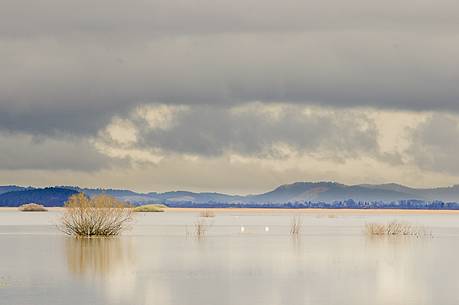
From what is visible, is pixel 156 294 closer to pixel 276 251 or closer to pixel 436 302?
pixel 436 302

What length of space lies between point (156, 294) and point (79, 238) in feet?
89.0

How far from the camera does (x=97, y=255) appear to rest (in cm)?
3891

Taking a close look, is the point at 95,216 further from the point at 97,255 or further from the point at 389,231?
the point at 389,231

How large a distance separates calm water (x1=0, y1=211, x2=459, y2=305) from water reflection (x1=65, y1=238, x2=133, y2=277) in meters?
0.04

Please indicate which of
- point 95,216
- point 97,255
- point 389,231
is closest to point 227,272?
point 97,255

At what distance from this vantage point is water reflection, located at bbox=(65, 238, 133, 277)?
107 feet

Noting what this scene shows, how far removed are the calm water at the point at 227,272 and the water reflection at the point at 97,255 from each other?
0.04 metres

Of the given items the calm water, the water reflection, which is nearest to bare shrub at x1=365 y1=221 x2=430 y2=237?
the calm water

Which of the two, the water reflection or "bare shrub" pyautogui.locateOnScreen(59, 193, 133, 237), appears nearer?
the water reflection

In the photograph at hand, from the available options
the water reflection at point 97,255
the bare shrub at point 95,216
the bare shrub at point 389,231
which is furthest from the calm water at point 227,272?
the bare shrub at point 389,231

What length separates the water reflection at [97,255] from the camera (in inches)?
1281

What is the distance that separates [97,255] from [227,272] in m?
9.12

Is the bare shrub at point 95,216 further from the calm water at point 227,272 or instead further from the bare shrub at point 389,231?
the bare shrub at point 389,231

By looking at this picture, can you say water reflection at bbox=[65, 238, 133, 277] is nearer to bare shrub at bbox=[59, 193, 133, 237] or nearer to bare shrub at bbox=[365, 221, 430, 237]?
bare shrub at bbox=[59, 193, 133, 237]
